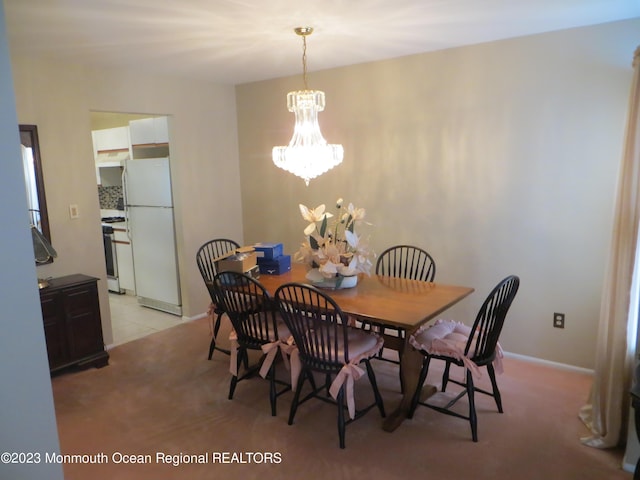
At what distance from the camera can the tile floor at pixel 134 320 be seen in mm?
4371

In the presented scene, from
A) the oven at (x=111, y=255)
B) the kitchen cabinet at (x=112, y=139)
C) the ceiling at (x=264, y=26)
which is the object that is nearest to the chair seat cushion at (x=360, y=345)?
the ceiling at (x=264, y=26)

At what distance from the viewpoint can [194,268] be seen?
4.75m

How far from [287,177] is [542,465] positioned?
3328 mm

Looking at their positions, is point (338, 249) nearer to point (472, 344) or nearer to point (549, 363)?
point (472, 344)

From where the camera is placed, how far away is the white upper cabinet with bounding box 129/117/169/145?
4.65 m

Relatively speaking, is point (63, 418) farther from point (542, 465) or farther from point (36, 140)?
point (542, 465)

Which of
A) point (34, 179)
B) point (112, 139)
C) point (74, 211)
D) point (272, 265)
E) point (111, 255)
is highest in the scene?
point (112, 139)

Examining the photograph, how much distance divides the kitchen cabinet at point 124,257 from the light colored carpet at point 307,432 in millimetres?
2036

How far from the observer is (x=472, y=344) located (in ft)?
8.82

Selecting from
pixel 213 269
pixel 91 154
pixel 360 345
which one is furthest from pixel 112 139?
pixel 360 345

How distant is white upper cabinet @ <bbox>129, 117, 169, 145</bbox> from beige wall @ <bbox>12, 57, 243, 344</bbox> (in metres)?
0.26

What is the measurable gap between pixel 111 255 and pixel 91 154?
7.20ft

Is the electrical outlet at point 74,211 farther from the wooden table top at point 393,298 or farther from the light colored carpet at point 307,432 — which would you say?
the wooden table top at point 393,298

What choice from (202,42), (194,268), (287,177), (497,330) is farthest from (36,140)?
(497,330)
